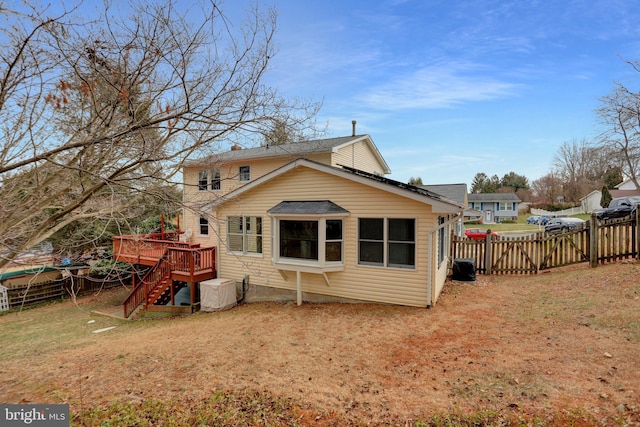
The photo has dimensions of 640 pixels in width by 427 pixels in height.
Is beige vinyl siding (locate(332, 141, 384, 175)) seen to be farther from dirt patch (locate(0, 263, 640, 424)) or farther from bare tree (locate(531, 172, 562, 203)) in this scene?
bare tree (locate(531, 172, 562, 203))

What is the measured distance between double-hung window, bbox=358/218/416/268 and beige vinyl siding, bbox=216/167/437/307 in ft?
0.49

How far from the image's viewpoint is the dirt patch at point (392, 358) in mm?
3902

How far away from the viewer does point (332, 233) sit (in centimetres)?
909

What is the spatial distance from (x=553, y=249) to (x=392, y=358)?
9.04 metres

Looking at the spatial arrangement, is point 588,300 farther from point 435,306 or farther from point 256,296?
point 256,296

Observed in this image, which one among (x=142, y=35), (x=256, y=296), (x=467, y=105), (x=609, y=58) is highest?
(x=609, y=58)

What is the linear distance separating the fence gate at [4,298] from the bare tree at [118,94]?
1446cm

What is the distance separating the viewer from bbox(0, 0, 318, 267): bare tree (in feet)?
12.5

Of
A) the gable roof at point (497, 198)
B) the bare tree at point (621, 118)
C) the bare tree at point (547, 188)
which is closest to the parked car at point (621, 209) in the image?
the bare tree at point (621, 118)

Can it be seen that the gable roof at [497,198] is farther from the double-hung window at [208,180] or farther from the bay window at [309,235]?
the double-hung window at [208,180]

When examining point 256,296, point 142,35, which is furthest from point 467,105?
point 142,35

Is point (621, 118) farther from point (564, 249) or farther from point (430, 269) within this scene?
point (430, 269)

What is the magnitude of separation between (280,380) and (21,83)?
18.1 ft

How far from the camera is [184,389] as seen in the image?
4.59 meters
